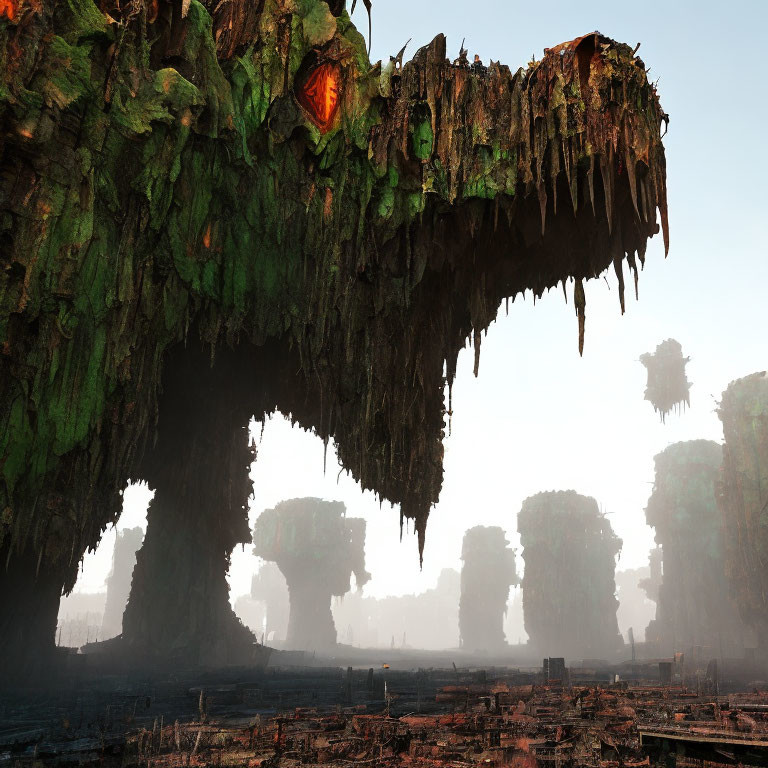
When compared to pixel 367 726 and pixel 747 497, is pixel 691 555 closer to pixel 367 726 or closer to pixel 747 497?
pixel 747 497

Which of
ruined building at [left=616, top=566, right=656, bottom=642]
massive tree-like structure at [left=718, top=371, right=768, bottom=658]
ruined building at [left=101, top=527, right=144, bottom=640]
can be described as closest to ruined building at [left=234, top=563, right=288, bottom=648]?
ruined building at [left=101, top=527, right=144, bottom=640]

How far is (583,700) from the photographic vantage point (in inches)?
509

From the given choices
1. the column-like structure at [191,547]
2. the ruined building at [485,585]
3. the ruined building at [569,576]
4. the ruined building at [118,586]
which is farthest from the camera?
the ruined building at [118,586]

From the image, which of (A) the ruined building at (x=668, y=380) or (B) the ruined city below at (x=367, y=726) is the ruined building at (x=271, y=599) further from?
(B) the ruined city below at (x=367, y=726)

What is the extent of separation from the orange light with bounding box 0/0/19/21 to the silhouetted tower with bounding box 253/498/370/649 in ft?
157

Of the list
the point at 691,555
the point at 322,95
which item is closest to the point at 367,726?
the point at 322,95

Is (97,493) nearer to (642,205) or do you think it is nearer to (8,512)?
(8,512)

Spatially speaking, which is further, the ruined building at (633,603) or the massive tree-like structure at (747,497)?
the ruined building at (633,603)

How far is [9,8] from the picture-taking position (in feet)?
23.1

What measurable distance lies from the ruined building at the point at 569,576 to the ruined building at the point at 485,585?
28.4 ft

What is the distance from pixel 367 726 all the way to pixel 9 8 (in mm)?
10599

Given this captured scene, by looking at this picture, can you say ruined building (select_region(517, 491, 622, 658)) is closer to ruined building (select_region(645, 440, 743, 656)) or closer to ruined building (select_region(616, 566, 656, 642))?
ruined building (select_region(645, 440, 743, 656))

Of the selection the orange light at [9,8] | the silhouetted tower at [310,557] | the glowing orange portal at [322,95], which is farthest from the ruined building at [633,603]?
the orange light at [9,8]

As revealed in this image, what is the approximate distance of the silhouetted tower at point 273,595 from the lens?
90812mm
